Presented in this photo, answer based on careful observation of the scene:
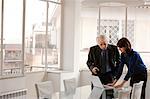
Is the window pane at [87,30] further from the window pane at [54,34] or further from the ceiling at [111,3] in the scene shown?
the window pane at [54,34]

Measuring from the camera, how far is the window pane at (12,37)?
5.96m

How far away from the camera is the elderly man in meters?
5.09

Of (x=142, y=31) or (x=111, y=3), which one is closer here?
(x=111, y=3)

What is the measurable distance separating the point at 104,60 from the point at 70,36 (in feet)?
9.74

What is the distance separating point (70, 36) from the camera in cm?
797

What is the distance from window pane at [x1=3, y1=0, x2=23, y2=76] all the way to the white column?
6.31ft

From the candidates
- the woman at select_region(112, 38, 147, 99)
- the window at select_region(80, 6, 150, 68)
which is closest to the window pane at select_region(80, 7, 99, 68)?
the window at select_region(80, 6, 150, 68)

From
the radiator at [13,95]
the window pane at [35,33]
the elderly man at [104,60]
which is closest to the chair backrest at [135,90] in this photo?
the elderly man at [104,60]

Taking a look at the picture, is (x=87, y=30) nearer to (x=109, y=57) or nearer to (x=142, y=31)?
(x=142, y=31)

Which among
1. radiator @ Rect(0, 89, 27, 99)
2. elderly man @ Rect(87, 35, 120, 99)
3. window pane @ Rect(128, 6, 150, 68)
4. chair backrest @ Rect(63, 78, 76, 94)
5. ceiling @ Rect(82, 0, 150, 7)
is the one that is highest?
ceiling @ Rect(82, 0, 150, 7)

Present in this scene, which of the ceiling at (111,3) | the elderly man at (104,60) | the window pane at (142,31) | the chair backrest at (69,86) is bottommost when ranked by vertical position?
the chair backrest at (69,86)

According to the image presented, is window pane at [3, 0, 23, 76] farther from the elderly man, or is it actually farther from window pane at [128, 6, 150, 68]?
window pane at [128, 6, 150, 68]

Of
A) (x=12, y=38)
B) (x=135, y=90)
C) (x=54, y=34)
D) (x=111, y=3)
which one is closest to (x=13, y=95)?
(x=12, y=38)

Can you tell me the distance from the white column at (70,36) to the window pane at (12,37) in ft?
6.31
